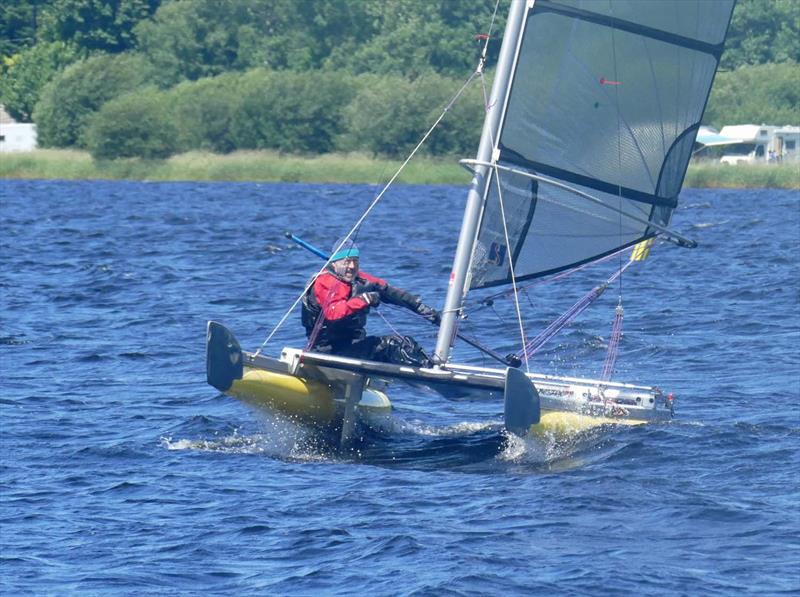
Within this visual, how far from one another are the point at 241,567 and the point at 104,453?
3.39 meters

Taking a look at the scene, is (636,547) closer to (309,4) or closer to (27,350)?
(27,350)

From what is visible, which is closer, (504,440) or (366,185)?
(504,440)

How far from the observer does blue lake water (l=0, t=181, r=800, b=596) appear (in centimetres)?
913

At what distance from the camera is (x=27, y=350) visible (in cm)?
1734

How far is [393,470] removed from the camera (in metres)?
11.9

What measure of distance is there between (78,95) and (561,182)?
54.6m

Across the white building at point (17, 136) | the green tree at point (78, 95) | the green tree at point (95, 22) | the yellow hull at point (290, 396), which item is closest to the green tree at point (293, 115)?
the green tree at point (78, 95)

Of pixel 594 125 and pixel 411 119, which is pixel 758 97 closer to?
pixel 411 119

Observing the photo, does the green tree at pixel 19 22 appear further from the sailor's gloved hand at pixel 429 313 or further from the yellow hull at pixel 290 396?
the sailor's gloved hand at pixel 429 313

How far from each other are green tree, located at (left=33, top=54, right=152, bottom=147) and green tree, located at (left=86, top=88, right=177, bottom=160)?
2.73m

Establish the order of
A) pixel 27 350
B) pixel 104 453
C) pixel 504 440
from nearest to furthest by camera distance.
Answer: pixel 104 453 < pixel 504 440 < pixel 27 350

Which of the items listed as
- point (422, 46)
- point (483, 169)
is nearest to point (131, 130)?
point (422, 46)

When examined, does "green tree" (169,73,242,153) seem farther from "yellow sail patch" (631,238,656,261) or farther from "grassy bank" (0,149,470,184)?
"yellow sail patch" (631,238,656,261)

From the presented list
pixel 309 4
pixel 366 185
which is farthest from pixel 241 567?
pixel 309 4
